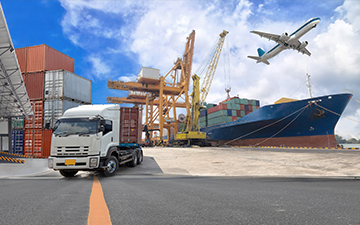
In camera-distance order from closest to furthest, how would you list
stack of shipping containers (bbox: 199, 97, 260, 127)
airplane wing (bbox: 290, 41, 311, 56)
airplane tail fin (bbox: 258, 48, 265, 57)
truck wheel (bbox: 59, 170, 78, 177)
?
truck wheel (bbox: 59, 170, 78, 177)
airplane wing (bbox: 290, 41, 311, 56)
airplane tail fin (bbox: 258, 48, 265, 57)
stack of shipping containers (bbox: 199, 97, 260, 127)

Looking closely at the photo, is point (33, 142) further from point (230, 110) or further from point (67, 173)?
point (230, 110)

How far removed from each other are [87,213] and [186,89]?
3890cm

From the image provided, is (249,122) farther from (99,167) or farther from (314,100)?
(99,167)

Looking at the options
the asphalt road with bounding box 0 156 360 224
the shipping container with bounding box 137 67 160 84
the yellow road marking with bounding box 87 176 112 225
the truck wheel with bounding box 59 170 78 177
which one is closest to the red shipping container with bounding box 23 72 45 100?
the truck wheel with bounding box 59 170 78 177

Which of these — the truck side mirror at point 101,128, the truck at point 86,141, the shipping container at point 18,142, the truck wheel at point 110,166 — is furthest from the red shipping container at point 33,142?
the truck side mirror at point 101,128

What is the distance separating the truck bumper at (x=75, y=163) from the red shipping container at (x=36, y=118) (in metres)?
12.8

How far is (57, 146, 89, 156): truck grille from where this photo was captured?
8078 millimetres

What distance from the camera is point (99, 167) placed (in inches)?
324

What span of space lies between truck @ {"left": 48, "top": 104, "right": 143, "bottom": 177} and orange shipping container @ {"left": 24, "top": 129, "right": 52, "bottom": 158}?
1104cm

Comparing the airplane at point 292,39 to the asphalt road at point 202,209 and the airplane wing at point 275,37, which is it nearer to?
the airplane wing at point 275,37

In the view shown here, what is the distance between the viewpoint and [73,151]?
811cm

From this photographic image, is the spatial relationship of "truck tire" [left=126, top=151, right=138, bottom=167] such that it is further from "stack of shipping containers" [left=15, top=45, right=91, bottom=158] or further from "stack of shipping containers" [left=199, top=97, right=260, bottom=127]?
"stack of shipping containers" [left=199, top=97, right=260, bottom=127]

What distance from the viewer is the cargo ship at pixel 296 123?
25016 mm

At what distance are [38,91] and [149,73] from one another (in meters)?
21.1
